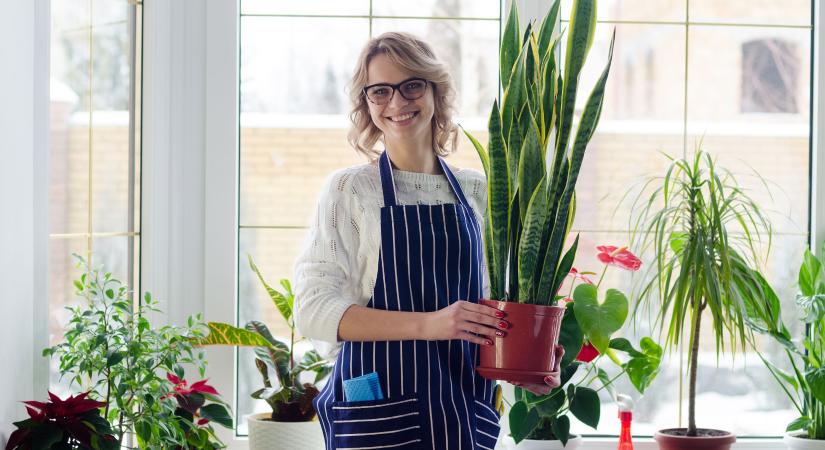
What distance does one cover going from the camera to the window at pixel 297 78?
2797 millimetres

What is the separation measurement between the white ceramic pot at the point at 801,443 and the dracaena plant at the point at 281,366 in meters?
1.37

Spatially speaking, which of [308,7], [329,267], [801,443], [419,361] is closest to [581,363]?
[801,443]

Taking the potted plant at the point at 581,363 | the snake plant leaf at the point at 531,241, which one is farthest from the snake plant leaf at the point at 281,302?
the snake plant leaf at the point at 531,241

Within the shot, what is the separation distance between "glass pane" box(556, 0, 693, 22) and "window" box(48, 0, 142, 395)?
4.47 feet

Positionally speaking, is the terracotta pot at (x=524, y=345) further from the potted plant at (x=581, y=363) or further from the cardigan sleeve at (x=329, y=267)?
the potted plant at (x=581, y=363)

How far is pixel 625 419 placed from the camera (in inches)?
98.9

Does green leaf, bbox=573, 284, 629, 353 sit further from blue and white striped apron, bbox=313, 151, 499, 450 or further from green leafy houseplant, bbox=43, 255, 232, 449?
green leafy houseplant, bbox=43, 255, 232, 449

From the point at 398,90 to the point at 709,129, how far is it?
148 centimetres

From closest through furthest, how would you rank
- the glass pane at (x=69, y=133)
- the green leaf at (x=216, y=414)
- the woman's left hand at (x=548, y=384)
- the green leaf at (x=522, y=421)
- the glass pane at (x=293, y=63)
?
1. the woman's left hand at (x=548, y=384)
2. the glass pane at (x=69, y=133)
3. the green leaf at (x=216, y=414)
4. the green leaf at (x=522, y=421)
5. the glass pane at (x=293, y=63)

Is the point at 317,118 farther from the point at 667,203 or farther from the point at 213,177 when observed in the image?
the point at 667,203

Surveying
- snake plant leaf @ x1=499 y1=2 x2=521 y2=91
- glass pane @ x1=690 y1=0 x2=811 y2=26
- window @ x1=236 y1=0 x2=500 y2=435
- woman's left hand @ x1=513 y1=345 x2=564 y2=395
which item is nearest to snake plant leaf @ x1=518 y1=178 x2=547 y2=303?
woman's left hand @ x1=513 y1=345 x2=564 y2=395

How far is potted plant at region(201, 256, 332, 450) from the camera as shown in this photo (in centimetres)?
241

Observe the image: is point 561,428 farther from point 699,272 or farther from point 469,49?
point 469,49

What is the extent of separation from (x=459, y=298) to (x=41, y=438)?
791mm
